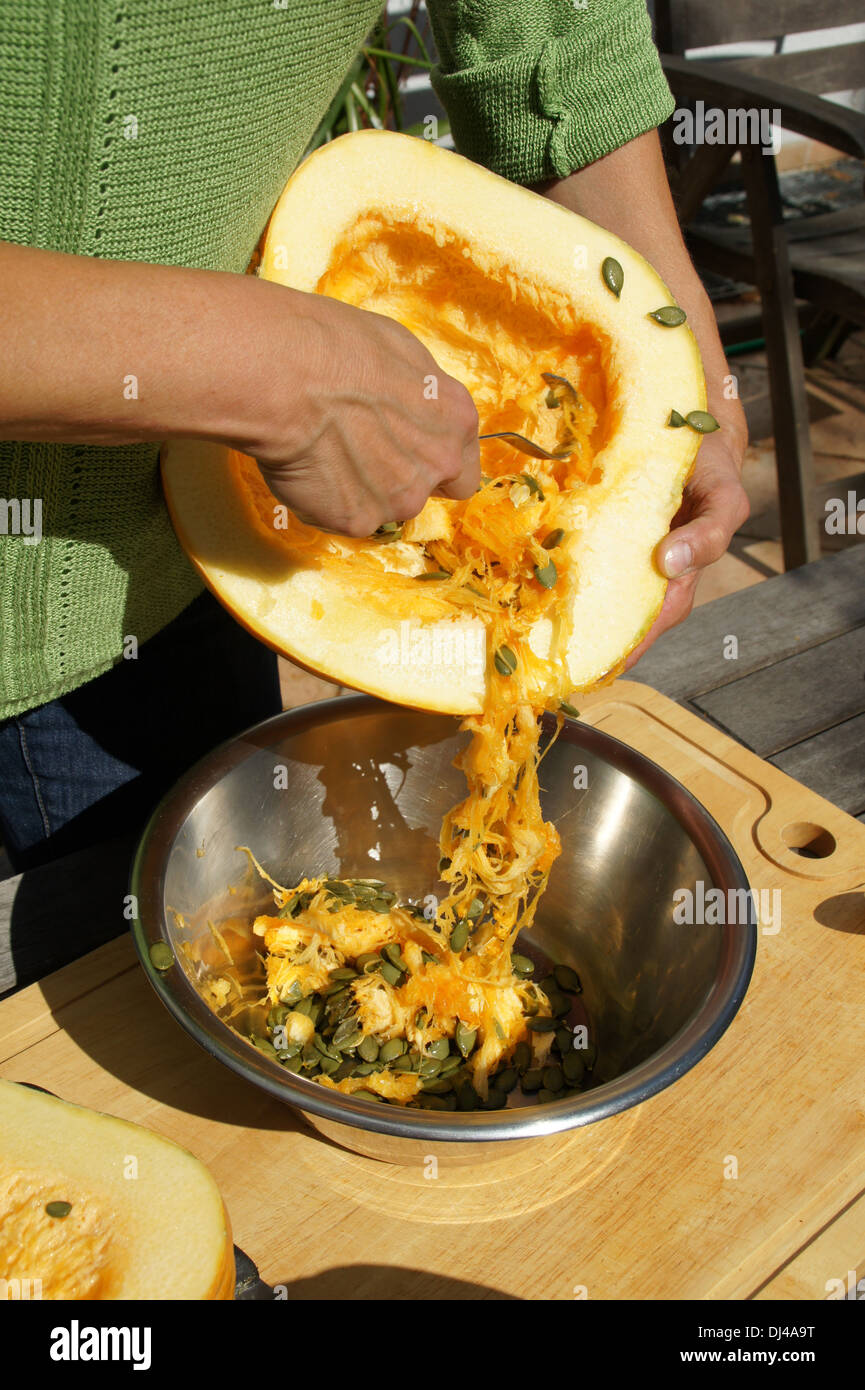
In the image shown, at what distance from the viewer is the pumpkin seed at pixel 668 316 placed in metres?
1.34

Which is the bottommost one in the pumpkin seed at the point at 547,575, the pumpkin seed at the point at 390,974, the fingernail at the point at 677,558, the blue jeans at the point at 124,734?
the pumpkin seed at the point at 390,974

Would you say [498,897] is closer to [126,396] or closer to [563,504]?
[563,504]

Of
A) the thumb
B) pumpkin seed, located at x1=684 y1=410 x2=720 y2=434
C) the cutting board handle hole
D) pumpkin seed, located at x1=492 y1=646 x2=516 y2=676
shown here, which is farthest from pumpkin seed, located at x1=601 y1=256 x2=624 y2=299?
the cutting board handle hole

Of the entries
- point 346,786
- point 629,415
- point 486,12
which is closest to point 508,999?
point 346,786

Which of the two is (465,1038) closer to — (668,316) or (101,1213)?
(101,1213)

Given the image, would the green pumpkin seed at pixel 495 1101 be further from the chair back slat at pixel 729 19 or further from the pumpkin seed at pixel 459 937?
the chair back slat at pixel 729 19

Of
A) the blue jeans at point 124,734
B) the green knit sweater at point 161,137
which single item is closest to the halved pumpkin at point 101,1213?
the green knit sweater at point 161,137

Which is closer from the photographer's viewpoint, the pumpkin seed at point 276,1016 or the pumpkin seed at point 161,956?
the pumpkin seed at point 161,956

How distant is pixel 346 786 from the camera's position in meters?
1.66

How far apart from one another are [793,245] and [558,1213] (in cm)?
382

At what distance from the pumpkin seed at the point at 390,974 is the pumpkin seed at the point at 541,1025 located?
182mm

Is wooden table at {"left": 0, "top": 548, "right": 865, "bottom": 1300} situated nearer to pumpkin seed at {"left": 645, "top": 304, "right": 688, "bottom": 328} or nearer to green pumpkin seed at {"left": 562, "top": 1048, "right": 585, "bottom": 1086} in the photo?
green pumpkin seed at {"left": 562, "top": 1048, "right": 585, "bottom": 1086}

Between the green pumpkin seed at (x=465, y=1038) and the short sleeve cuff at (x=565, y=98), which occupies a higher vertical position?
Result: the short sleeve cuff at (x=565, y=98)

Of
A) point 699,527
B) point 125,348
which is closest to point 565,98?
point 699,527
